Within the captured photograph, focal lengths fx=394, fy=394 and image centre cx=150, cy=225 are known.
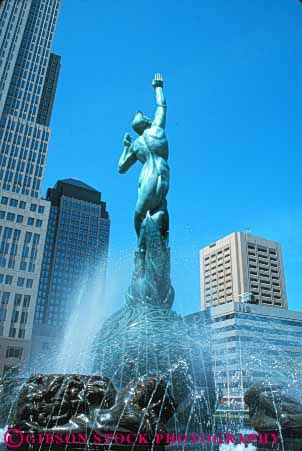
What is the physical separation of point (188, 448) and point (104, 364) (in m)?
4.45

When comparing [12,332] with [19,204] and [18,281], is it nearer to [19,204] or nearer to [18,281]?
[18,281]

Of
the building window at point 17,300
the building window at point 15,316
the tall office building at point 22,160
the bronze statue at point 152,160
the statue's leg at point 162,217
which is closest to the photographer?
the statue's leg at point 162,217

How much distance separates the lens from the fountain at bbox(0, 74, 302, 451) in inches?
287

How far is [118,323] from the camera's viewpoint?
610 inches

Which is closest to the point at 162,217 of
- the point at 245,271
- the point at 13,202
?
the point at 13,202

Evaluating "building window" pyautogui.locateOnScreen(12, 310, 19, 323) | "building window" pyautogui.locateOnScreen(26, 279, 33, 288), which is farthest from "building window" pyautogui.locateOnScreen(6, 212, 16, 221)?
"building window" pyautogui.locateOnScreen(12, 310, 19, 323)

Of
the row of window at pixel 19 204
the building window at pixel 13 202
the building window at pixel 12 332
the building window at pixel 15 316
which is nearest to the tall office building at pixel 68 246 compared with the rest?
the row of window at pixel 19 204

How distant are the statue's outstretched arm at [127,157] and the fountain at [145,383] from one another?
0.17 feet

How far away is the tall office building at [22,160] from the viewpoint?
57031 mm

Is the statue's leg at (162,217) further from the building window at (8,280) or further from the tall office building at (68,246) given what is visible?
the tall office building at (68,246)

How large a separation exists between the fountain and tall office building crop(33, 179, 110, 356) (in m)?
90.4

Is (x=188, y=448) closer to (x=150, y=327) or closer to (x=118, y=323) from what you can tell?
(x=150, y=327)

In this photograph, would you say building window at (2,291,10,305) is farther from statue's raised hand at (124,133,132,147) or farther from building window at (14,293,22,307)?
statue's raised hand at (124,133,132,147)

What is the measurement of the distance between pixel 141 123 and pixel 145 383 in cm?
1493
